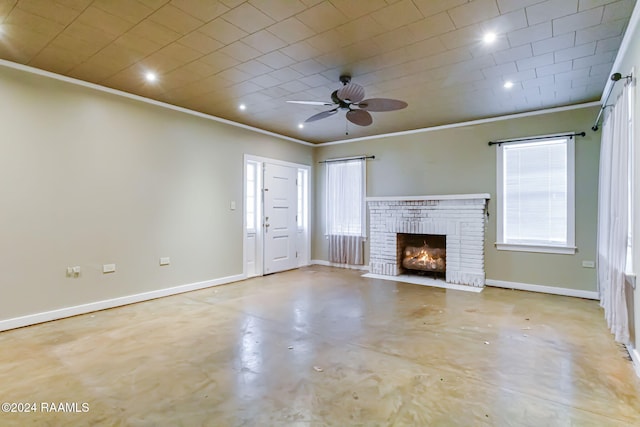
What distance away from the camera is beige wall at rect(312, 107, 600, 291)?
4.57m

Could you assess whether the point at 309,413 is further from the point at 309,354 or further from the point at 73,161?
the point at 73,161

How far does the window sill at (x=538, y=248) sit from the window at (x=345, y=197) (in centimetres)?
253

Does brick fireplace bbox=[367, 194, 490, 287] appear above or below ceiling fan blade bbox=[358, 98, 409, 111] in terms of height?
below

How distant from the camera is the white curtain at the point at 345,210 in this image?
6.73m

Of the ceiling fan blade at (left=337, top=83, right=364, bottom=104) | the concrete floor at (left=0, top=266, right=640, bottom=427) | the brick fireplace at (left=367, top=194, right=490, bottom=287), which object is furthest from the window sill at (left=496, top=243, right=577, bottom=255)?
the ceiling fan blade at (left=337, top=83, right=364, bottom=104)

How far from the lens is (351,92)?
3.20m

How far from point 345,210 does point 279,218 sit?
1.41 metres

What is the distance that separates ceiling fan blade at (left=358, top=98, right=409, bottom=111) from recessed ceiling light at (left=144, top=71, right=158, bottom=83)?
2339 millimetres

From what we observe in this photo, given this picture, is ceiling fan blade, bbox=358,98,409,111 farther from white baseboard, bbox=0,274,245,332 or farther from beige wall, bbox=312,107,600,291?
→ white baseboard, bbox=0,274,245,332

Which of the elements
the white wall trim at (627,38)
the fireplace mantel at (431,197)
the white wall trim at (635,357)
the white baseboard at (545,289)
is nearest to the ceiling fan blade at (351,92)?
the white wall trim at (627,38)

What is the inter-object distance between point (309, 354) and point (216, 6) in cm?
285

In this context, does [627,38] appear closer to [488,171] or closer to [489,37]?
[489,37]

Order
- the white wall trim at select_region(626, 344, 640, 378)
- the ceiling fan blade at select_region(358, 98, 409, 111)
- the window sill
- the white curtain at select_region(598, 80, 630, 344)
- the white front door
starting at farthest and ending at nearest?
the white front door < the window sill < the ceiling fan blade at select_region(358, 98, 409, 111) < the white curtain at select_region(598, 80, 630, 344) < the white wall trim at select_region(626, 344, 640, 378)

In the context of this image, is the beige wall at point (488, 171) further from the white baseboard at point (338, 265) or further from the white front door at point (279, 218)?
the white baseboard at point (338, 265)
